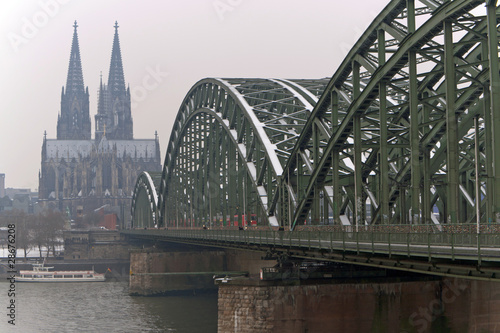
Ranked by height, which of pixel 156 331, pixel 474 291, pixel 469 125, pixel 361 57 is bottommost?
pixel 156 331

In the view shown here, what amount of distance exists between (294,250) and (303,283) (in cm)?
422

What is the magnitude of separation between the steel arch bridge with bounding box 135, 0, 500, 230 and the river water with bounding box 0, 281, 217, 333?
989 cm

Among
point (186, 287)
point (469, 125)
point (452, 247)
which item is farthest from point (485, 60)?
point (186, 287)

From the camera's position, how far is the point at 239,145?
8088cm

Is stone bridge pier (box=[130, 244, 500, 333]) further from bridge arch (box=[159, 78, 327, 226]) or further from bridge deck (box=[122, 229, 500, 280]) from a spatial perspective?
bridge arch (box=[159, 78, 327, 226])

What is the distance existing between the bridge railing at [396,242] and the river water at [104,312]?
18232 millimetres

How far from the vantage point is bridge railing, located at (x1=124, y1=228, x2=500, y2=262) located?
29328mm

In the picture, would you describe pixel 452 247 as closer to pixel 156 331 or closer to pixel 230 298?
pixel 230 298

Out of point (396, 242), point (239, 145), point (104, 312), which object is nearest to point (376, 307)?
point (396, 242)

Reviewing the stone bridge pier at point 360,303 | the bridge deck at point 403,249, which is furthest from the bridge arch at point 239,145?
the stone bridge pier at point 360,303

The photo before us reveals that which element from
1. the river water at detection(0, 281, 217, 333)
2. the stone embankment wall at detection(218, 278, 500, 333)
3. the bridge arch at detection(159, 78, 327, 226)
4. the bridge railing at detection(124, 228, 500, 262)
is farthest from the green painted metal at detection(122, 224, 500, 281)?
the river water at detection(0, 281, 217, 333)

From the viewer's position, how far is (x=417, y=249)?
111 feet

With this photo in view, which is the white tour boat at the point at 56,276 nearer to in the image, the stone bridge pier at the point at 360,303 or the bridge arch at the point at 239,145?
the bridge arch at the point at 239,145

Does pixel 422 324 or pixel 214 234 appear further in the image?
pixel 214 234
